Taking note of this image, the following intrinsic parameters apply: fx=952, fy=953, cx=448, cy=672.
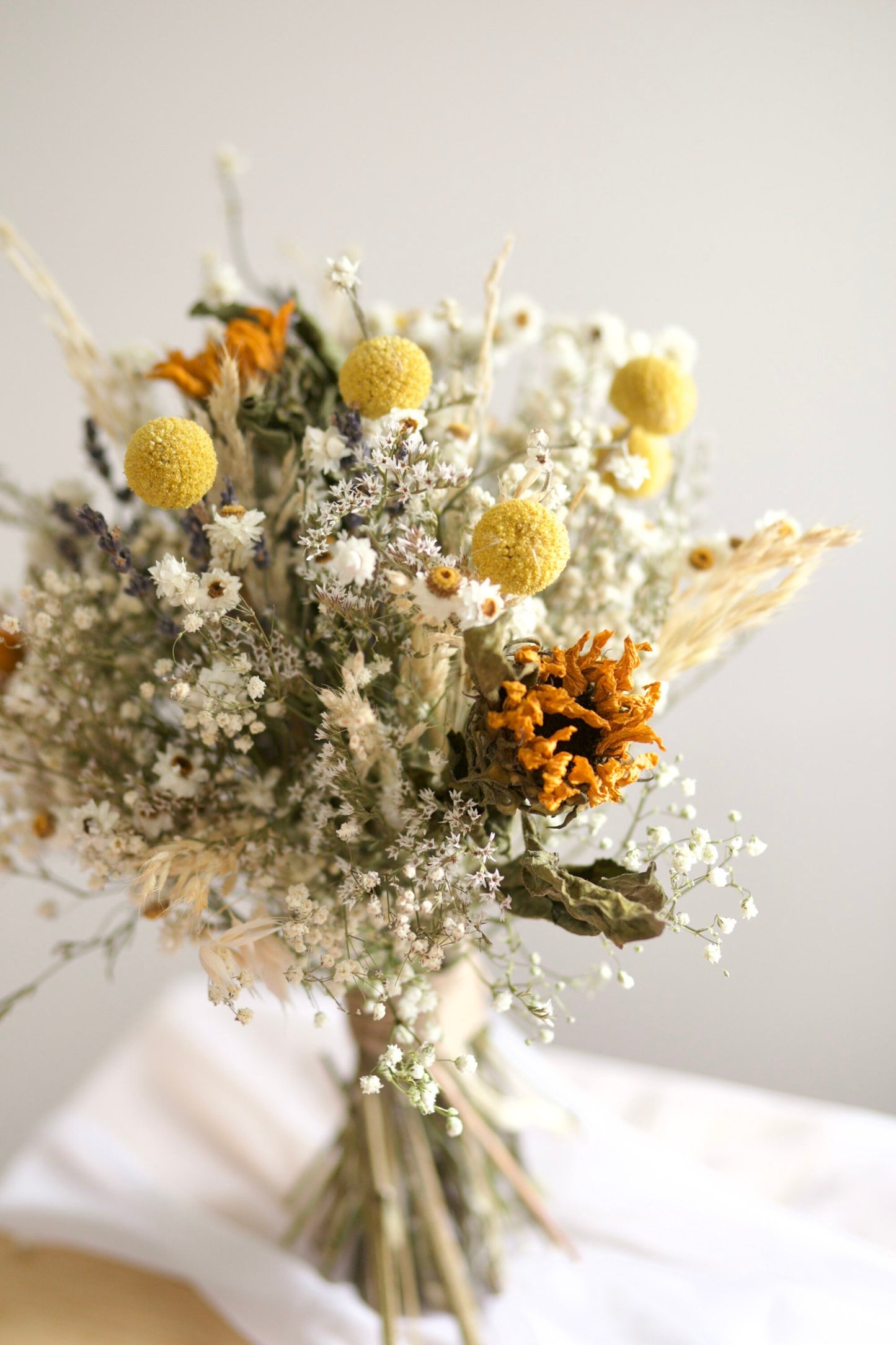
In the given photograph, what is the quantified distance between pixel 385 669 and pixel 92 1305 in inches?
27.4

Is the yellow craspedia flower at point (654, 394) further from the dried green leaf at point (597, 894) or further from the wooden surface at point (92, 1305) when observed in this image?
the wooden surface at point (92, 1305)

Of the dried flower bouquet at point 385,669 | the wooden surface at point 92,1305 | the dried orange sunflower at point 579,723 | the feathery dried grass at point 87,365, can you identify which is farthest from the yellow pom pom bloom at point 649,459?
the wooden surface at point 92,1305

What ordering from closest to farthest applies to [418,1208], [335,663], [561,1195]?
[335,663]
[418,1208]
[561,1195]

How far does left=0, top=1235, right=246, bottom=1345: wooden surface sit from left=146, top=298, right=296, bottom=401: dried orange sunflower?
77cm

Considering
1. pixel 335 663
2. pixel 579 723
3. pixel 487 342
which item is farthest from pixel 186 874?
pixel 487 342

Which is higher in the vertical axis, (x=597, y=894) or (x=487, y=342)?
(x=487, y=342)

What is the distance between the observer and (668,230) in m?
1.25

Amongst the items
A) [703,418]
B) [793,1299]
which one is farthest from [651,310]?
[793,1299]

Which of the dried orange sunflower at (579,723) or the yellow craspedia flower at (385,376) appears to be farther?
the yellow craspedia flower at (385,376)

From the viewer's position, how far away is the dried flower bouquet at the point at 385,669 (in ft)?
1.61

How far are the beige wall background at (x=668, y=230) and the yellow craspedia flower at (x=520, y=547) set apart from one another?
2.97 ft

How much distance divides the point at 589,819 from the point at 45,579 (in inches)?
15.4

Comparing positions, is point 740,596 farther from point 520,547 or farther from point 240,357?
point 240,357

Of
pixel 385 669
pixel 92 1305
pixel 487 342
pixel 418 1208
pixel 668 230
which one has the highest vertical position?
pixel 668 230
